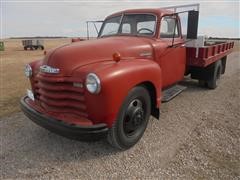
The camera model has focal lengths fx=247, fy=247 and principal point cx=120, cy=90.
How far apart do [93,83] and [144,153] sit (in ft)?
4.59

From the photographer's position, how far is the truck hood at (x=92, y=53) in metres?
3.52

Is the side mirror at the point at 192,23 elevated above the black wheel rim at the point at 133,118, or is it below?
above

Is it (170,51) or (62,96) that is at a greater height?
(170,51)

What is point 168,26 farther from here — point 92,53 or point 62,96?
point 62,96

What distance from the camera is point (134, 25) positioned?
5.10m

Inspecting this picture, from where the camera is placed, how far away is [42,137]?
4301 millimetres

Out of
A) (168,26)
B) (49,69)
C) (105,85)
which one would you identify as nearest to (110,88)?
(105,85)

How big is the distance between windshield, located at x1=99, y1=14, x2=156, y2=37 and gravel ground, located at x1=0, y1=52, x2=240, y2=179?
71.5 inches

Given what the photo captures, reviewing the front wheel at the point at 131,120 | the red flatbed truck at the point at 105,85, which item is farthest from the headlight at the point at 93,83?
the front wheel at the point at 131,120

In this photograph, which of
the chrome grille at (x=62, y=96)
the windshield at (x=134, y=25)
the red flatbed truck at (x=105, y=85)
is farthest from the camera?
the windshield at (x=134, y=25)

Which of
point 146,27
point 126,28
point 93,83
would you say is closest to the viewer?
point 93,83

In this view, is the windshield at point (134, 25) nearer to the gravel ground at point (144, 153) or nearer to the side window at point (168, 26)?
the side window at point (168, 26)

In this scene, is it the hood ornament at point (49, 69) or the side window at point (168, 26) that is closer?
the hood ornament at point (49, 69)

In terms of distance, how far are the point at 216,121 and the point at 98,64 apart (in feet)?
9.20
